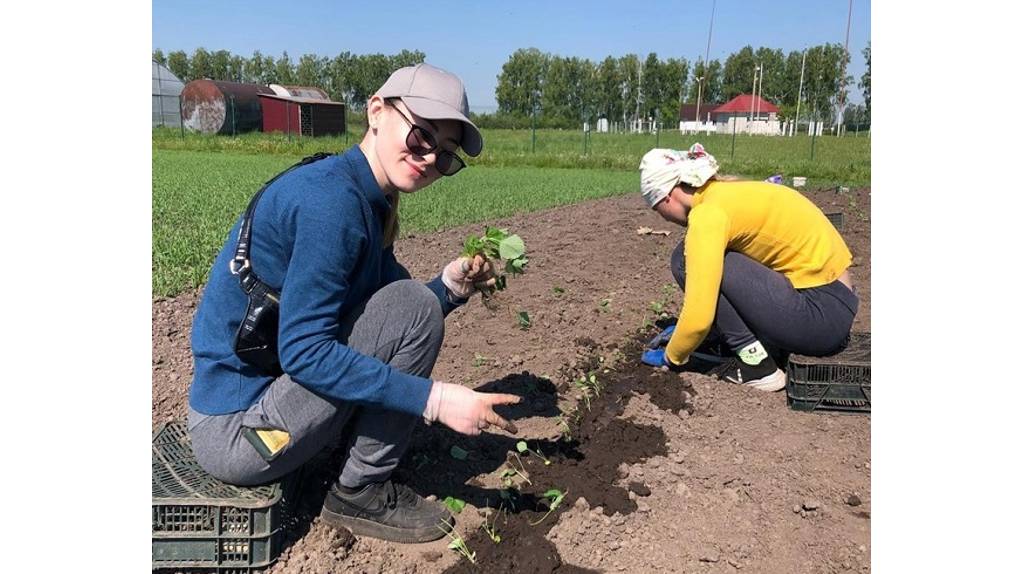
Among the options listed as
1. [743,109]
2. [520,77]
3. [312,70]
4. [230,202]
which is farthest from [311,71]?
[230,202]

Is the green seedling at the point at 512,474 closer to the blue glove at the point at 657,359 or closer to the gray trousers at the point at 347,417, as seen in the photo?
the gray trousers at the point at 347,417

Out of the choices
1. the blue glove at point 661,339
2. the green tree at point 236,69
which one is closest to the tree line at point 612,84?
the green tree at point 236,69

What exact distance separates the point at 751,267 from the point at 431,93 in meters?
2.00

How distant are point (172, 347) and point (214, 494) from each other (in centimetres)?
207

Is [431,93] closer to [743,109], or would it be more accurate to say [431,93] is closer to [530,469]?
[530,469]

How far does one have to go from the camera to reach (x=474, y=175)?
17.7 metres

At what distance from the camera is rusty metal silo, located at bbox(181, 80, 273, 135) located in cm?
3291

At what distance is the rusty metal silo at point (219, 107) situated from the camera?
32.9 metres

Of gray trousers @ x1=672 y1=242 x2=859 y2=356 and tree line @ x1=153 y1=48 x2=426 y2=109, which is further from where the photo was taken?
tree line @ x1=153 y1=48 x2=426 y2=109

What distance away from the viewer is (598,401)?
357 cm

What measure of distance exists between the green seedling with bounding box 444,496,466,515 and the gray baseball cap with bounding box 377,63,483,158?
1.26 m

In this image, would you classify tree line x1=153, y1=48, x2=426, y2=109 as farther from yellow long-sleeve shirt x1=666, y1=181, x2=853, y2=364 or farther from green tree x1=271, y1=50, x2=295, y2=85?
yellow long-sleeve shirt x1=666, y1=181, x2=853, y2=364

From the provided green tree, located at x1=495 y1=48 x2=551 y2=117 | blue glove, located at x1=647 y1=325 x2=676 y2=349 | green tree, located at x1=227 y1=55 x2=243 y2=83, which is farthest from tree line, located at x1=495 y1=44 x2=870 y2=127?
blue glove, located at x1=647 y1=325 x2=676 y2=349

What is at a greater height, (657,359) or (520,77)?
(520,77)
